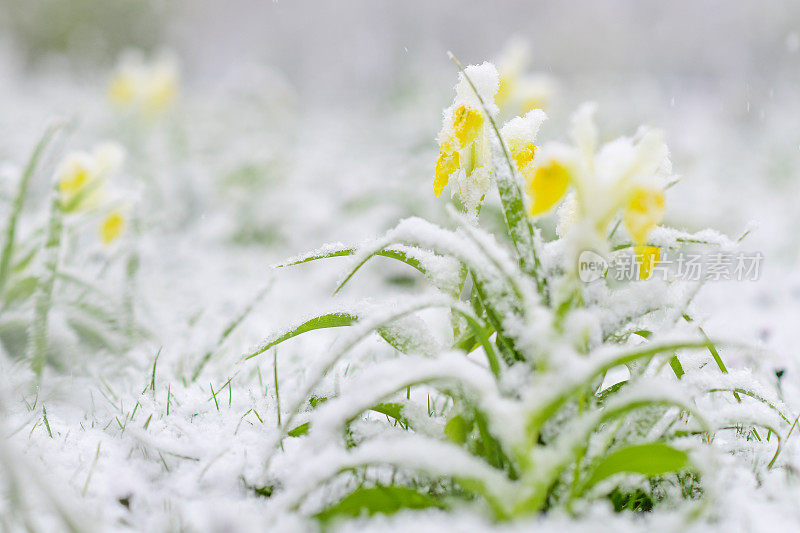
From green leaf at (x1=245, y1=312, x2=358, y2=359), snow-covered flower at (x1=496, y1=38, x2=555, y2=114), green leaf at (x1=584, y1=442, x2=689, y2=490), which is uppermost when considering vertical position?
snow-covered flower at (x1=496, y1=38, x2=555, y2=114)

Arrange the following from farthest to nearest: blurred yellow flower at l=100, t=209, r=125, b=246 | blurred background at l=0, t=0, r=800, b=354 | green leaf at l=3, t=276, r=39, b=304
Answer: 1. blurred background at l=0, t=0, r=800, b=354
2. blurred yellow flower at l=100, t=209, r=125, b=246
3. green leaf at l=3, t=276, r=39, b=304

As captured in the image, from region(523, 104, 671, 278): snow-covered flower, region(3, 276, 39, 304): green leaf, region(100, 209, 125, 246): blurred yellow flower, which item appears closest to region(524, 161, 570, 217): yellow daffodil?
region(523, 104, 671, 278): snow-covered flower

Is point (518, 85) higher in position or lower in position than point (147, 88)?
lower

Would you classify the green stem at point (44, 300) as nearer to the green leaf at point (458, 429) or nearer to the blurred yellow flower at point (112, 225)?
the blurred yellow flower at point (112, 225)

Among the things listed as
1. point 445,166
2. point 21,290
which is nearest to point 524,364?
point 445,166

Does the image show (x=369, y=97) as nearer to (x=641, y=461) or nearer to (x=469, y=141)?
(x=469, y=141)

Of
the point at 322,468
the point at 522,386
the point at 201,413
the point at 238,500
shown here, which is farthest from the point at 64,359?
the point at 522,386

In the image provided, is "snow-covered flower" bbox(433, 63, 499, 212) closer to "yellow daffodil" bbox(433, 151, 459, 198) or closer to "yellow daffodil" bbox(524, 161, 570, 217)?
"yellow daffodil" bbox(433, 151, 459, 198)

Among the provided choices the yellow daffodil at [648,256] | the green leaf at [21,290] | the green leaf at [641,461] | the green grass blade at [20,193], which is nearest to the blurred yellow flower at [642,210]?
the yellow daffodil at [648,256]
